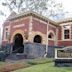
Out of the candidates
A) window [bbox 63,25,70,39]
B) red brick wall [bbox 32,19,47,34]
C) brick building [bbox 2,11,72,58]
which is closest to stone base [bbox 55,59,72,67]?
brick building [bbox 2,11,72,58]

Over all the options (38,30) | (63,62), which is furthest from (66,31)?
(63,62)

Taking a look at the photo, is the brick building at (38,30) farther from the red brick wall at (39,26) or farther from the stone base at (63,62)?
the stone base at (63,62)

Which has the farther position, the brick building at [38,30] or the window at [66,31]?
the window at [66,31]

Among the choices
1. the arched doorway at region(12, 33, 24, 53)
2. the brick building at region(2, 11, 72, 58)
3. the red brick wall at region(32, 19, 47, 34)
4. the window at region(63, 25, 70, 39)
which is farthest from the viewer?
the window at region(63, 25, 70, 39)

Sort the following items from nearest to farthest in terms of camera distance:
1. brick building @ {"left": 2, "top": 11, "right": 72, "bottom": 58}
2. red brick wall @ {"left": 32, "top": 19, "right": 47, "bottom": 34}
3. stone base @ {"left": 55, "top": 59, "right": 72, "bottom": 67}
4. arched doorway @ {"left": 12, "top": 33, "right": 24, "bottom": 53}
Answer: stone base @ {"left": 55, "top": 59, "right": 72, "bottom": 67} → brick building @ {"left": 2, "top": 11, "right": 72, "bottom": 58} → red brick wall @ {"left": 32, "top": 19, "right": 47, "bottom": 34} → arched doorway @ {"left": 12, "top": 33, "right": 24, "bottom": 53}

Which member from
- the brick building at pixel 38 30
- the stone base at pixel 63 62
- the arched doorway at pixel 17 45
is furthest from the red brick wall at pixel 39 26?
the stone base at pixel 63 62

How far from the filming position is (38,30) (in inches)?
810

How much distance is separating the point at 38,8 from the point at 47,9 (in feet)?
6.59

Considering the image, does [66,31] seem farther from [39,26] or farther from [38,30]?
[38,30]

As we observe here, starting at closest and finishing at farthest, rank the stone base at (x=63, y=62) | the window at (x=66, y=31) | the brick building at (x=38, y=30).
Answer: the stone base at (x=63, y=62), the brick building at (x=38, y=30), the window at (x=66, y=31)

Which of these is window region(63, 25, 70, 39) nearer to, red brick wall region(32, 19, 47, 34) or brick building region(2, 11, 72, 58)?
brick building region(2, 11, 72, 58)

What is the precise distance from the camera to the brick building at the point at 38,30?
19.9 m

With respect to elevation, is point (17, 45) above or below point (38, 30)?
below

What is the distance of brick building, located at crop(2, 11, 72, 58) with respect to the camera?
19859mm
